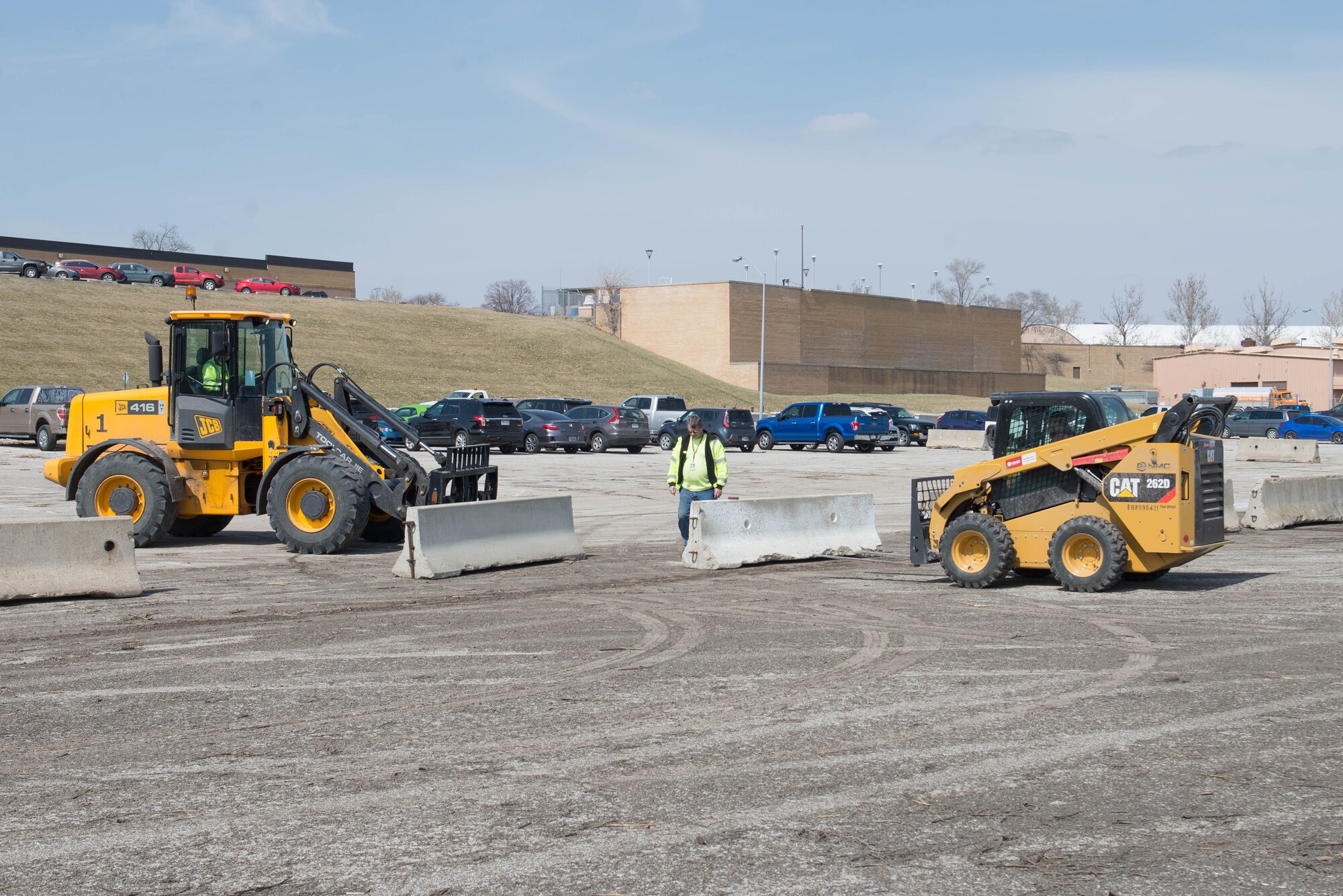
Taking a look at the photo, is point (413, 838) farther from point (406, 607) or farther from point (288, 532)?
point (288, 532)

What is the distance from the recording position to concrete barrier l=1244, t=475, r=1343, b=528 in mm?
20141

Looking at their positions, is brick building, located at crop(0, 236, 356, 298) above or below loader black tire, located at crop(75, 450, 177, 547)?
above

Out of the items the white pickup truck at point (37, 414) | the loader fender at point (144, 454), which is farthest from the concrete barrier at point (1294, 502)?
the white pickup truck at point (37, 414)

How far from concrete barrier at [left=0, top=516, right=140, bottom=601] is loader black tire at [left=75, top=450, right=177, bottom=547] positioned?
12.0 feet

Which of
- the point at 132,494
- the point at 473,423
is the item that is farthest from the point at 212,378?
the point at 473,423

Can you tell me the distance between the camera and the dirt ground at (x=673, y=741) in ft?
17.0

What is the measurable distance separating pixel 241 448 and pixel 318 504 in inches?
55.1

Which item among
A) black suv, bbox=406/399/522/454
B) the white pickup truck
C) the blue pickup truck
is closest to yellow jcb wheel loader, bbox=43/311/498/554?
the white pickup truck

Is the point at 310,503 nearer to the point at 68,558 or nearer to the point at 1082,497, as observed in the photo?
the point at 68,558

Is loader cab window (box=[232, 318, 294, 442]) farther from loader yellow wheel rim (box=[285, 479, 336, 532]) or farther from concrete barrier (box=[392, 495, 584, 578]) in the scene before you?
concrete barrier (box=[392, 495, 584, 578])

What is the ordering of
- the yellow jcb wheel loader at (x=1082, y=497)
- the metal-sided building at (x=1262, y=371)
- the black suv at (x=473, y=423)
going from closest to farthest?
the yellow jcb wheel loader at (x=1082, y=497) → the black suv at (x=473, y=423) → the metal-sided building at (x=1262, y=371)

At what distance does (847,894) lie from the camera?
488 centimetres

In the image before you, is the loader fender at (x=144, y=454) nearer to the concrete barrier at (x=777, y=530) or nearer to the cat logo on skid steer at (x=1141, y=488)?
the concrete barrier at (x=777, y=530)

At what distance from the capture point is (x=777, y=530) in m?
15.7
